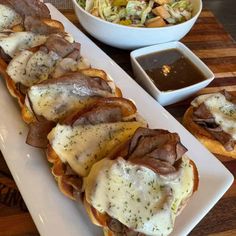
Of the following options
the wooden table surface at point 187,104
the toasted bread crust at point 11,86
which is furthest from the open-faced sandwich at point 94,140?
the wooden table surface at point 187,104

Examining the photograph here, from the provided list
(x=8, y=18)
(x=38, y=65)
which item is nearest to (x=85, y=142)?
(x=38, y=65)

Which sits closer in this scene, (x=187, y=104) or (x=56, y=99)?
(x=56, y=99)

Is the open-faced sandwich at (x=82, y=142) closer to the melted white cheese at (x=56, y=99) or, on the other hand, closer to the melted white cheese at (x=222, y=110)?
the melted white cheese at (x=56, y=99)

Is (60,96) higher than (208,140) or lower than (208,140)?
higher

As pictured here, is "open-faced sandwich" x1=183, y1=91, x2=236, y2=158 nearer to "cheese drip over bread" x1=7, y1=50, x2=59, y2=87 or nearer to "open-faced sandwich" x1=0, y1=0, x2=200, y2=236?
"open-faced sandwich" x1=0, y1=0, x2=200, y2=236

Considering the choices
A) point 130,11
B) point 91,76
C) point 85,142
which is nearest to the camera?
point 85,142

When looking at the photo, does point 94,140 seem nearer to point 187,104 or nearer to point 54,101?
point 54,101

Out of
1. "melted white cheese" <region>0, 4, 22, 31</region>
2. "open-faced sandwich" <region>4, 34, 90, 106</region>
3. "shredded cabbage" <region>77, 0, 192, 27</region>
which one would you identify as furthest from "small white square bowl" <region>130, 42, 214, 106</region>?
"melted white cheese" <region>0, 4, 22, 31</region>
